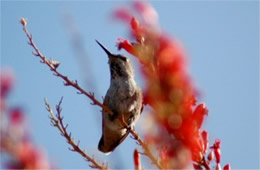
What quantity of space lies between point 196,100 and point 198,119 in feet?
1.15

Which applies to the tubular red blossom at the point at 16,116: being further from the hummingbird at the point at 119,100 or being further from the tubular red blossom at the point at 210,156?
the hummingbird at the point at 119,100

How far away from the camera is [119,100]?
257 inches

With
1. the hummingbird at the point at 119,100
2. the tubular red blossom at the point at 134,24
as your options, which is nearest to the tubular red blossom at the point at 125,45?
the tubular red blossom at the point at 134,24

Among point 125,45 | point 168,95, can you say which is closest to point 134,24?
point 125,45

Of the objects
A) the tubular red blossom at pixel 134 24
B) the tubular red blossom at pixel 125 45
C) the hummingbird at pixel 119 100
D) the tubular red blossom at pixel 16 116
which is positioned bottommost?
the tubular red blossom at pixel 16 116

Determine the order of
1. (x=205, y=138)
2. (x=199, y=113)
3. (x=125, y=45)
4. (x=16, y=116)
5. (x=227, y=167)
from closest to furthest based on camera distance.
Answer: (x=16, y=116), (x=199, y=113), (x=205, y=138), (x=227, y=167), (x=125, y=45)

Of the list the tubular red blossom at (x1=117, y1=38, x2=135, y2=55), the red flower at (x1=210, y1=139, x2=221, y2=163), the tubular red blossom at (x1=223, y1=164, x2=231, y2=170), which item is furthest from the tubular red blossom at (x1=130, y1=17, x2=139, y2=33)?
the tubular red blossom at (x1=223, y1=164, x2=231, y2=170)

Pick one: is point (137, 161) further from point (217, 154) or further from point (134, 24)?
point (134, 24)

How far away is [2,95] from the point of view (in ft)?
5.86

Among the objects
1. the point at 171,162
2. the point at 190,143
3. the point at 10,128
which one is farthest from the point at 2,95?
the point at 190,143

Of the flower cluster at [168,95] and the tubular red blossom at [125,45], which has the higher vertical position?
the tubular red blossom at [125,45]

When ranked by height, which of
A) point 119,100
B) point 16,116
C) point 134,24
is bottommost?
point 16,116

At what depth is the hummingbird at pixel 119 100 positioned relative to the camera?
21.5ft

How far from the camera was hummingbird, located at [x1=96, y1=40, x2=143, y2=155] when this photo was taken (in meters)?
6.55
